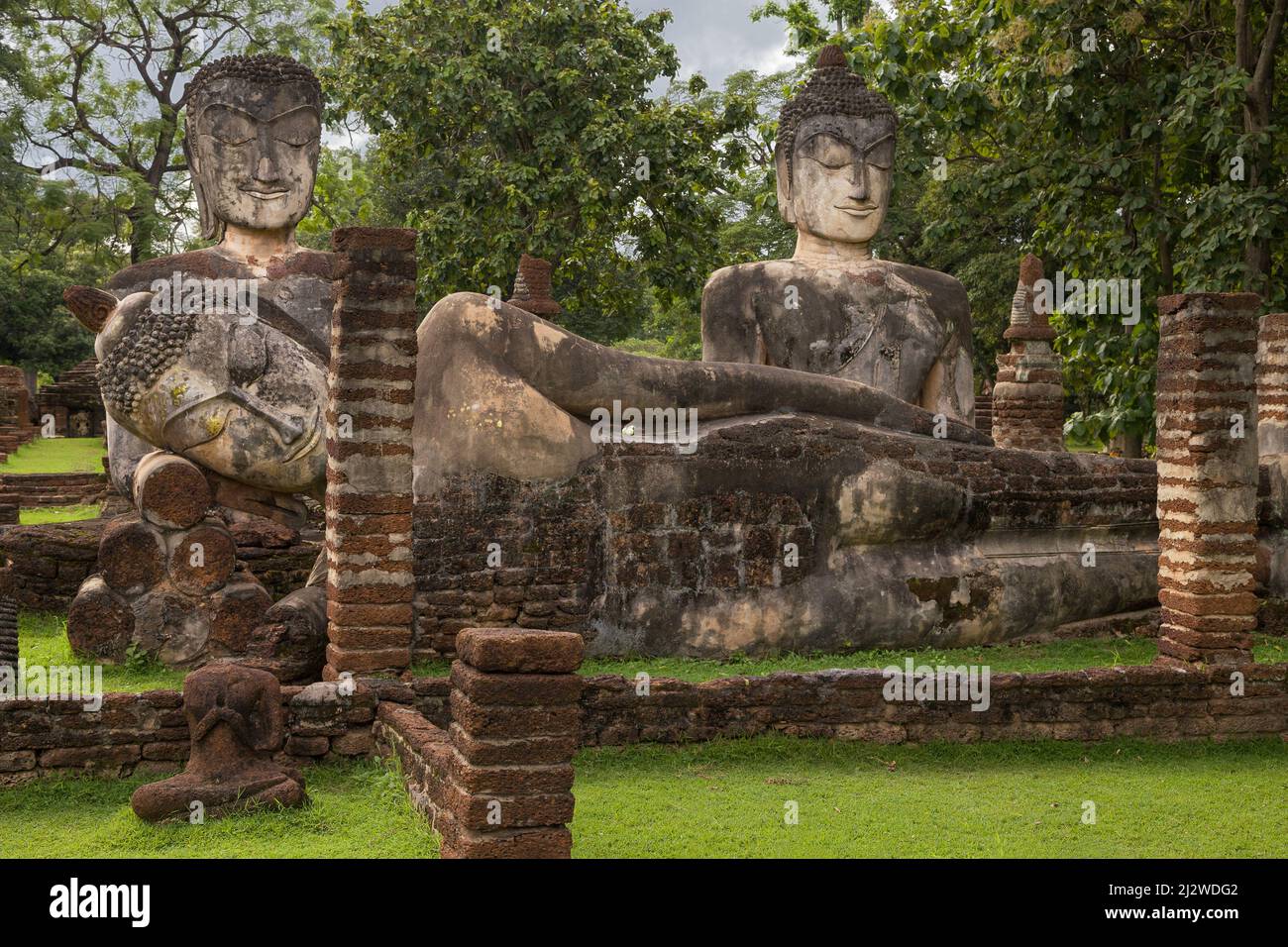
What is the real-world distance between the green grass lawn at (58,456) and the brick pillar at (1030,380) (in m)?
11.7

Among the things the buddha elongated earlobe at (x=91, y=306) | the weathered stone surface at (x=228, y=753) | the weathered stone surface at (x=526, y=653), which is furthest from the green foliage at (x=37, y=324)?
the weathered stone surface at (x=526, y=653)

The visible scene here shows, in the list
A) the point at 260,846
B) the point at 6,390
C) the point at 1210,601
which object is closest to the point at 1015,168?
the point at 1210,601

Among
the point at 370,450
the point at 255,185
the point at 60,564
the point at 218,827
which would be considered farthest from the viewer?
the point at 255,185

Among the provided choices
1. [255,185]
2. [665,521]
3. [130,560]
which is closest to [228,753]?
[130,560]

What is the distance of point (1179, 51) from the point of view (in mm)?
14148

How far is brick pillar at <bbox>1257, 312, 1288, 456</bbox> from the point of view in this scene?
10836mm

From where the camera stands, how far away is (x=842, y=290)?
10961 mm

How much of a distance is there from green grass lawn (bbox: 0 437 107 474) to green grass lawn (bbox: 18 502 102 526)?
191cm

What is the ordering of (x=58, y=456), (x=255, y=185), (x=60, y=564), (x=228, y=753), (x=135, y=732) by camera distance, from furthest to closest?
(x=58, y=456) < (x=255, y=185) < (x=60, y=564) < (x=135, y=732) < (x=228, y=753)

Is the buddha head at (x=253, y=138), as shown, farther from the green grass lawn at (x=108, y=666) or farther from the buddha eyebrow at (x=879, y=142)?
the buddha eyebrow at (x=879, y=142)

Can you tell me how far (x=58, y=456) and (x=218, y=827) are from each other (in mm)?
17690

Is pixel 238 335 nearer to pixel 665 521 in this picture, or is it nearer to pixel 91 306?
pixel 91 306

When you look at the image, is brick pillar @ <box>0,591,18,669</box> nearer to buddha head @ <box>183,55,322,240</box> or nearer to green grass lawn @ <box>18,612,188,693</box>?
green grass lawn @ <box>18,612,188,693</box>

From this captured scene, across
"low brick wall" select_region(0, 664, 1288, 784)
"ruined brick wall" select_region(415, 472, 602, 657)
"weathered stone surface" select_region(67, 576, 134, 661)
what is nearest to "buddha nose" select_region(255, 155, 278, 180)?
"ruined brick wall" select_region(415, 472, 602, 657)
